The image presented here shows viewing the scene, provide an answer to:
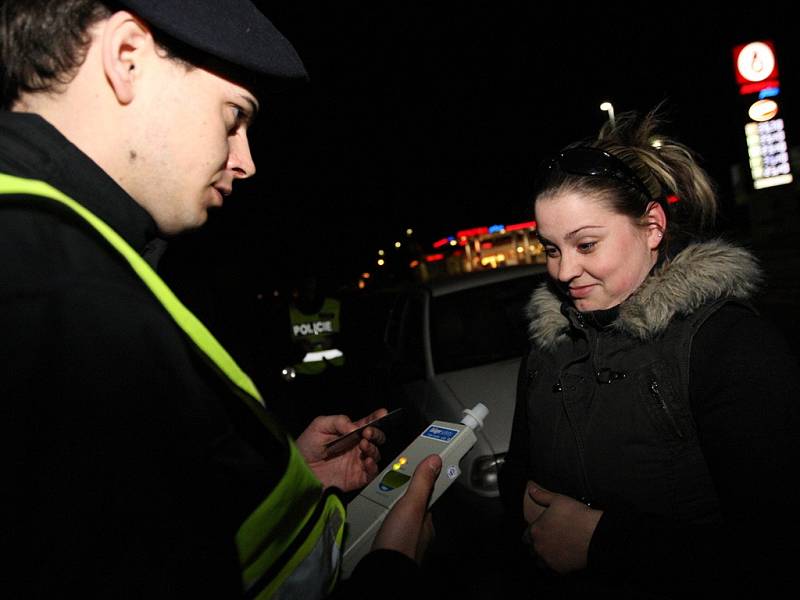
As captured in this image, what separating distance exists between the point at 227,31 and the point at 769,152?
514 inches

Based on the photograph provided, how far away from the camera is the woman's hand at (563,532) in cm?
141

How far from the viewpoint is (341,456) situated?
1772mm

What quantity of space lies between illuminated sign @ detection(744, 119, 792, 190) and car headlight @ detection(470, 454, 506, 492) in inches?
A: 440

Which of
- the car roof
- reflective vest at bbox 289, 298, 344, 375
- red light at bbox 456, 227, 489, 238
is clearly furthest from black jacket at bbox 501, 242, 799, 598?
red light at bbox 456, 227, 489, 238

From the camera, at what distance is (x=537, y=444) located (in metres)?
1.80

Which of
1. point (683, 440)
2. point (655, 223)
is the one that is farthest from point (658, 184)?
point (683, 440)

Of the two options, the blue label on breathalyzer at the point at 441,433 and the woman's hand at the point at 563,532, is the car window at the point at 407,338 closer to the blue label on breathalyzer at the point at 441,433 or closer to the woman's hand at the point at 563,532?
the blue label on breathalyzer at the point at 441,433

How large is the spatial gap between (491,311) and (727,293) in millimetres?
2899

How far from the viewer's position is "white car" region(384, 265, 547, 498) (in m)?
3.57

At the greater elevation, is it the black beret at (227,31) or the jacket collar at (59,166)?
the black beret at (227,31)

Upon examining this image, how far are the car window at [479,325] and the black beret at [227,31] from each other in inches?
128

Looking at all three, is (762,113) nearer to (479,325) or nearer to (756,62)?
(756,62)

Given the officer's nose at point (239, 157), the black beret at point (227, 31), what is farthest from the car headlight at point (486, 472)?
the black beret at point (227, 31)

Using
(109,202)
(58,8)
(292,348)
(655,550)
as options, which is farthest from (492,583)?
(292,348)
